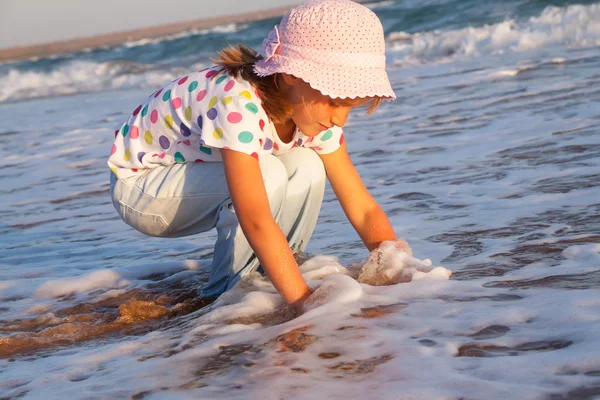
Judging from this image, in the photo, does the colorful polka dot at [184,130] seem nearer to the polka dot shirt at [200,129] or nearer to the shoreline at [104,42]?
the polka dot shirt at [200,129]

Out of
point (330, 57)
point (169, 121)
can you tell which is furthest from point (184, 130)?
point (330, 57)

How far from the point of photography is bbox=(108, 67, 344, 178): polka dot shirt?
8.77 feet

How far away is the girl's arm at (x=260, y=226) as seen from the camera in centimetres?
260

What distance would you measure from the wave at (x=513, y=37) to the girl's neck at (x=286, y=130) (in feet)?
29.8

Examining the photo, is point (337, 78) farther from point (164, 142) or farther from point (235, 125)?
point (164, 142)

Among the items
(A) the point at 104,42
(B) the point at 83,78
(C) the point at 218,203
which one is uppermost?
(A) the point at 104,42

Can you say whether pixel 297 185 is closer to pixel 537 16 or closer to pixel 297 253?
pixel 297 253

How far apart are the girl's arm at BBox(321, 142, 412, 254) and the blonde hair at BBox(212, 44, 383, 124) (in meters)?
0.41

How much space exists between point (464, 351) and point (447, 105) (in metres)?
5.35

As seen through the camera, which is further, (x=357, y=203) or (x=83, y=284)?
(x=83, y=284)

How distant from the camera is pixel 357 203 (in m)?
3.16

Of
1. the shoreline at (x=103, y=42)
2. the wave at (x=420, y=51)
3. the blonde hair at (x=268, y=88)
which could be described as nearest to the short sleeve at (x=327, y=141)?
the blonde hair at (x=268, y=88)

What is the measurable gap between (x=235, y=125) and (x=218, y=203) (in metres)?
0.43

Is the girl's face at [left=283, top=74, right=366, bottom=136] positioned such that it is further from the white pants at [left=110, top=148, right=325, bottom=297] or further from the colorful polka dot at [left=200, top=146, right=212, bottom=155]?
the colorful polka dot at [left=200, top=146, right=212, bottom=155]
